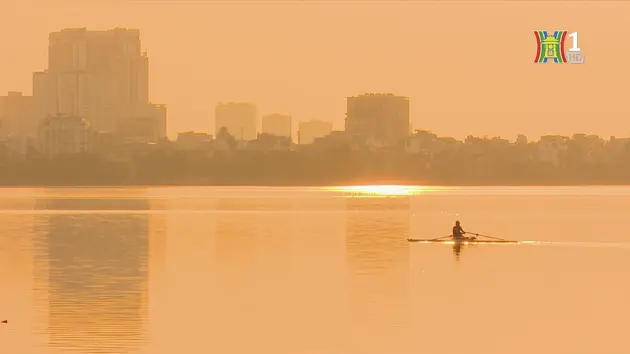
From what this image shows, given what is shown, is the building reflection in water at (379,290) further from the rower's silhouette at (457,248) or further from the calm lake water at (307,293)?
the rower's silhouette at (457,248)

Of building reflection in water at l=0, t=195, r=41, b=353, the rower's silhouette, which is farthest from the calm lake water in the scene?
the rower's silhouette

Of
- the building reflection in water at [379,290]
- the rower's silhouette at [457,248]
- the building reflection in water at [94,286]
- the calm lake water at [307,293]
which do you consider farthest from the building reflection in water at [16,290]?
the rower's silhouette at [457,248]

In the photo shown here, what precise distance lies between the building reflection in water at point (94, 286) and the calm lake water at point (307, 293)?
11 cm

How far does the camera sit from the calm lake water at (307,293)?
135 feet

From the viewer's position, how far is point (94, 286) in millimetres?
56969

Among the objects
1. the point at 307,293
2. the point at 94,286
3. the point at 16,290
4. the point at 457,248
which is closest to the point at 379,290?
the point at 307,293

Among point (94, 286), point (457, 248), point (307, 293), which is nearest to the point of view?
point (307, 293)

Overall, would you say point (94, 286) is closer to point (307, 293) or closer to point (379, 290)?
point (307, 293)

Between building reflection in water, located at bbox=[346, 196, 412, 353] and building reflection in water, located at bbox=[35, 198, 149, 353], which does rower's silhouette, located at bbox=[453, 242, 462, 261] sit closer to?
building reflection in water, located at bbox=[346, 196, 412, 353]

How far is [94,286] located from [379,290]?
12.8 meters

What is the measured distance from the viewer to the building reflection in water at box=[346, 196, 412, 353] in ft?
137

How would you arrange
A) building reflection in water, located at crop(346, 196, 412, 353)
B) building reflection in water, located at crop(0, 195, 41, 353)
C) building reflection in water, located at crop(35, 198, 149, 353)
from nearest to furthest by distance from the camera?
building reflection in water, located at crop(0, 195, 41, 353)
building reflection in water, located at crop(35, 198, 149, 353)
building reflection in water, located at crop(346, 196, 412, 353)

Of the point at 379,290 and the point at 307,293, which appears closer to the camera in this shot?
the point at 307,293

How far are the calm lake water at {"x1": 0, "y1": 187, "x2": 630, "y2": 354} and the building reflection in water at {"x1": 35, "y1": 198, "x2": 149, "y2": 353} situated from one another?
107 millimetres
